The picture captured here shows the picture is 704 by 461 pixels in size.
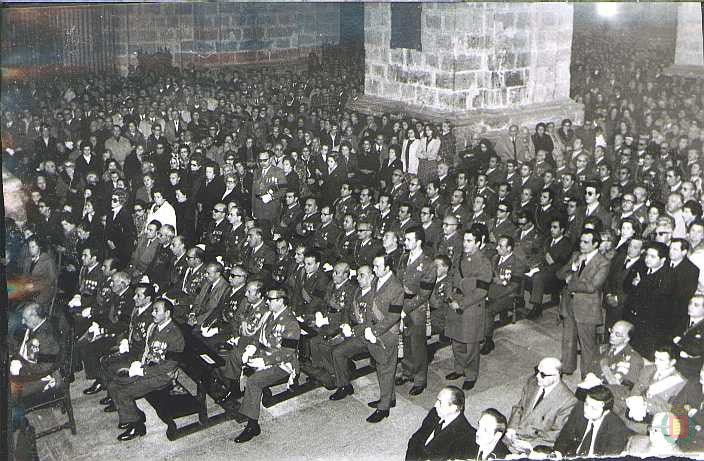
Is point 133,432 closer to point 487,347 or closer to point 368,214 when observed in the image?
point 487,347

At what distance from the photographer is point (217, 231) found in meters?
8.82

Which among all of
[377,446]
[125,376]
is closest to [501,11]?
[377,446]

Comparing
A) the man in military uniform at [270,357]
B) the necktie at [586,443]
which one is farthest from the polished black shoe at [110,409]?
the necktie at [586,443]

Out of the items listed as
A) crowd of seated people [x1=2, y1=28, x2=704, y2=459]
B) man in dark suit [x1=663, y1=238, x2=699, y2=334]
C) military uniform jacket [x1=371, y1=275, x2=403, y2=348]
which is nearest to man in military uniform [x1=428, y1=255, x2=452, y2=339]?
crowd of seated people [x1=2, y1=28, x2=704, y2=459]

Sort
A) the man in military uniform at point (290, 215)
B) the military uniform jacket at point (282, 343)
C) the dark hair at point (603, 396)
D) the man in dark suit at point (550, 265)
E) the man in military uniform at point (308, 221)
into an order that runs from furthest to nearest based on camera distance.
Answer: the man in military uniform at point (290, 215)
the man in military uniform at point (308, 221)
the man in dark suit at point (550, 265)
the military uniform jacket at point (282, 343)
the dark hair at point (603, 396)

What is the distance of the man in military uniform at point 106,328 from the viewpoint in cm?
718

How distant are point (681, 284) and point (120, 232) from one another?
18.1ft

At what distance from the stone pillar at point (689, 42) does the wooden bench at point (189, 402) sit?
5213 millimetres

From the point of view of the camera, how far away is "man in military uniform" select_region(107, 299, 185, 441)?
6594 mm

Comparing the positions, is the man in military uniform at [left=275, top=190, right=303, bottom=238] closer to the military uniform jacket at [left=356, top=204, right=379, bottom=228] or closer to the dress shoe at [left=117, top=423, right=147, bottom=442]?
the military uniform jacket at [left=356, top=204, right=379, bottom=228]

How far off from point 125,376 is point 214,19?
3.48 m

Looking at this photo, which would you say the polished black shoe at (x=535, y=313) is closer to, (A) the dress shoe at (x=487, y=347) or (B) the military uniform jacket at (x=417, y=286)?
(A) the dress shoe at (x=487, y=347)

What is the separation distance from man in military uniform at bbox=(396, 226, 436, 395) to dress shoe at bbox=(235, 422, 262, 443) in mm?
1478

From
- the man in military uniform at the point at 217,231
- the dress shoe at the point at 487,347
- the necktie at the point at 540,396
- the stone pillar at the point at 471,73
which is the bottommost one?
the dress shoe at the point at 487,347
